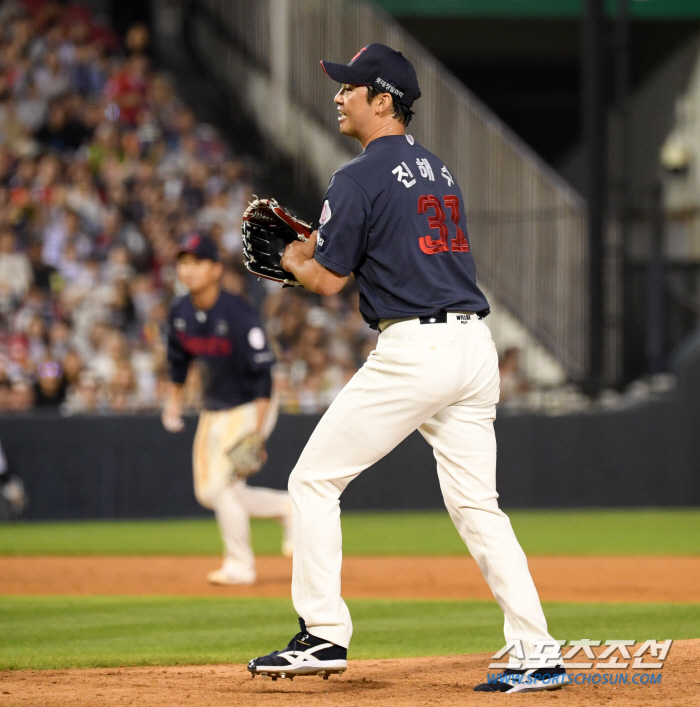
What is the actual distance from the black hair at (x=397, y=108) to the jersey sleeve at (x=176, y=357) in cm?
440

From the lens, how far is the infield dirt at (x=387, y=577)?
8188 mm

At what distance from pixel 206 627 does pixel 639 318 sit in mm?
12771

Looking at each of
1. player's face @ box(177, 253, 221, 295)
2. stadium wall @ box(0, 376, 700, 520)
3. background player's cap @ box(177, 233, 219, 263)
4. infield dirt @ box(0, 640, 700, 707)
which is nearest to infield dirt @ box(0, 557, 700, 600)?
player's face @ box(177, 253, 221, 295)

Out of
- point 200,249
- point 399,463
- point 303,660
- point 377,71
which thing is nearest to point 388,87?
point 377,71

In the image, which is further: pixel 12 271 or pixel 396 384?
pixel 12 271

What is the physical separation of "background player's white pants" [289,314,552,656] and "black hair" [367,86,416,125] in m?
0.82

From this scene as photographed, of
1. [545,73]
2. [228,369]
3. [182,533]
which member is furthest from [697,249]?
[228,369]

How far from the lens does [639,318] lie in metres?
18.2

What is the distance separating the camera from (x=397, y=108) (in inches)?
187

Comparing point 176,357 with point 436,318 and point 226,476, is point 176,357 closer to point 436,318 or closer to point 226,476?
point 226,476

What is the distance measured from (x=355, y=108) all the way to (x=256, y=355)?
157 inches

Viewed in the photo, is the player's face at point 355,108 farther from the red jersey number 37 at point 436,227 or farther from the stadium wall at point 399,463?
the stadium wall at point 399,463

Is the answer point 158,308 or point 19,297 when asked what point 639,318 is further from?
point 19,297

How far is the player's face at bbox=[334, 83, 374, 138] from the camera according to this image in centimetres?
468
